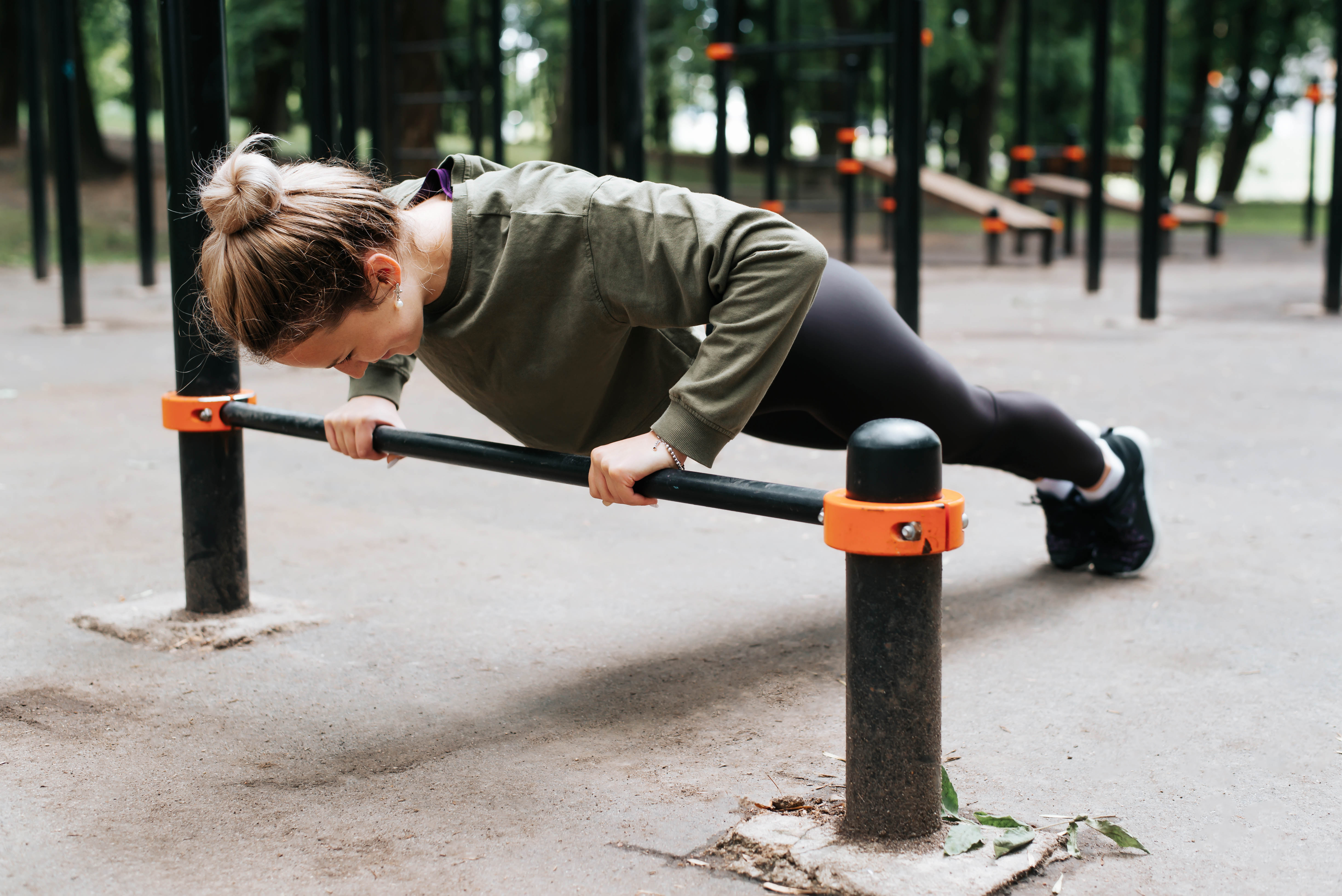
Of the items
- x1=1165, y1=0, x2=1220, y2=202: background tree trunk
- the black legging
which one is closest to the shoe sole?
the black legging


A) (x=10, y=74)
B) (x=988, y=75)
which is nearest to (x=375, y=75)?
(x=10, y=74)

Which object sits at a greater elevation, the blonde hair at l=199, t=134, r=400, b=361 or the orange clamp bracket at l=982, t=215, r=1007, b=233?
the blonde hair at l=199, t=134, r=400, b=361

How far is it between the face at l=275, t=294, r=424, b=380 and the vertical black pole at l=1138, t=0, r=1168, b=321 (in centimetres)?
634

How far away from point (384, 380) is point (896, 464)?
112cm

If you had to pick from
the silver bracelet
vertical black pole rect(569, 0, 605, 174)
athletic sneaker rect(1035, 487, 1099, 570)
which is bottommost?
athletic sneaker rect(1035, 487, 1099, 570)

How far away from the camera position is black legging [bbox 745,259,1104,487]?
2.09 meters

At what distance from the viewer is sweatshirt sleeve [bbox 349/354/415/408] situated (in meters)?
2.23

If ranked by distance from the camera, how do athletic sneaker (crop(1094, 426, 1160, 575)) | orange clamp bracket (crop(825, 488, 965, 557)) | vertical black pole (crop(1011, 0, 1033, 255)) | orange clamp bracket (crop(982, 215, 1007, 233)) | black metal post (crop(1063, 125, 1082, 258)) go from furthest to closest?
1. black metal post (crop(1063, 125, 1082, 258))
2. vertical black pole (crop(1011, 0, 1033, 255))
3. orange clamp bracket (crop(982, 215, 1007, 233))
4. athletic sneaker (crop(1094, 426, 1160, 575))
5. orange clamp bracket (crop(825, 488, 965, 557))

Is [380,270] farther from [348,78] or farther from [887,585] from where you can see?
[348,78]

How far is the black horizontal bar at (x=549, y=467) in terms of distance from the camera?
4.99 feet

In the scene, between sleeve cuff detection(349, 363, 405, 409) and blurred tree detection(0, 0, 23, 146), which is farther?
blurred tree detection(0, 0, 23, 146)

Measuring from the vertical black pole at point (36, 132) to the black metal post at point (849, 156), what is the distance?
22.0ft

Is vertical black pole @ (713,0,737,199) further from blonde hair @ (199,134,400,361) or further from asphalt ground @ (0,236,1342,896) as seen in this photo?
blonde hair @ (199,134,400,361)

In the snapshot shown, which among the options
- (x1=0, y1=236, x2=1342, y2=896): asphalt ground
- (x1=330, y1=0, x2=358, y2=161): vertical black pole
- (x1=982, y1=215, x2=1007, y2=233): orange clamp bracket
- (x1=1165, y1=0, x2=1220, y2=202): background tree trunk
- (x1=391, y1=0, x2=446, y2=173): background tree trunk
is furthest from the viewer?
(x1=1165, y1=0, x2=1220, y2=202): background tree trunk
